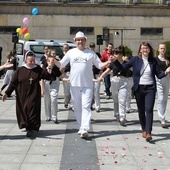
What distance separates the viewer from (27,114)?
9.38 metres

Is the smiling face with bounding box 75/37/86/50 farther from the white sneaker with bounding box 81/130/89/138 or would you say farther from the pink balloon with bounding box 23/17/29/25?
the pink balloon with bounding box 23/17/29/25

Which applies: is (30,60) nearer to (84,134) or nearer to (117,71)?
(84,134)

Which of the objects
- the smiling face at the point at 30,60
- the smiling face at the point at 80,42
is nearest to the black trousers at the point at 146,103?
the smiling face at the point at 80,42

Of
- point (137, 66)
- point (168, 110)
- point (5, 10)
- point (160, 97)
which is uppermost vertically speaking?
point (5, 10)

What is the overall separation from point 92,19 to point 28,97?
94.7 feet

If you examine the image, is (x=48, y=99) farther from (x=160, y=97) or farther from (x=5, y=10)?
(x=5, y=10)

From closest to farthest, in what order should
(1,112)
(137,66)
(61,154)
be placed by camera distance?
1. (61,154)
2. (137,66)
3. (1,112)

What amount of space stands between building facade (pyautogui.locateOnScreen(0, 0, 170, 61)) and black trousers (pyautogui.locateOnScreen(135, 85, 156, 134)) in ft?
92.4

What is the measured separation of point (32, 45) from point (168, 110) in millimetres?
14007

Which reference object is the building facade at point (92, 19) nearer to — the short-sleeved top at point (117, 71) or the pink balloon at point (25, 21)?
the pink balloon at point (25, 21)

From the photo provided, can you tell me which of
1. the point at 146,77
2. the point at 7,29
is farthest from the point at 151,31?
the point at 146,77

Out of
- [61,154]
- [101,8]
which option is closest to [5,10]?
[101,8]

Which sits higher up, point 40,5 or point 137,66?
point 40,5

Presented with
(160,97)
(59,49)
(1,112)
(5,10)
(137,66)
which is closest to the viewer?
(137,66)
